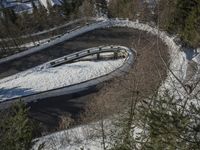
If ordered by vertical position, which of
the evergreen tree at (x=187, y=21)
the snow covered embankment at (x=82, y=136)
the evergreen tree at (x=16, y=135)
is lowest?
the snow covered embankment at (x=82, y=136)

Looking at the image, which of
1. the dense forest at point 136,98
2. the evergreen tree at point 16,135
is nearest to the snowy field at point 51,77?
the dense forest at point 136,98

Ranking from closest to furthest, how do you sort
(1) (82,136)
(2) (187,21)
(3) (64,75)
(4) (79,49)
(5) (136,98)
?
1. (5) (136,98)
2. (1) (82,136)
3. (3) (64,75)
4. (2) (187,21)
5. (4) (79,49)

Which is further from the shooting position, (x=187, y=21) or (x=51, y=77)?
(x=187, y=21)

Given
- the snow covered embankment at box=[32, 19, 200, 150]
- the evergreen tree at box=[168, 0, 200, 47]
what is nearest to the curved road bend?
the snow covered embankment at box=[32, 19, 200, 150]

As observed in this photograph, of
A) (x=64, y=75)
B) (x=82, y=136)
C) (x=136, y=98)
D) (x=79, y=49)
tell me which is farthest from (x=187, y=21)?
(x=136, y=98)

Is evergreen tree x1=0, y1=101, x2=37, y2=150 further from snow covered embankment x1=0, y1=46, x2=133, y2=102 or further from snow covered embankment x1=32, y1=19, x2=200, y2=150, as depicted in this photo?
snow covered embankment x1=0, y1=46, x2=133, y2=102

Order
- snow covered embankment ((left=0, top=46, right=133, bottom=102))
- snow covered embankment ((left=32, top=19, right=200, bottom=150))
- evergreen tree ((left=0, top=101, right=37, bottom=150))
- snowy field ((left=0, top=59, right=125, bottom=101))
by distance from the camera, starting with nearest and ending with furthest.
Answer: evergreen tree ((left=0, top=101, right=37, bottom=150))
snow covered embankment ((left=32, top=19, right=200, bottom=150))
snow covered embankment ((left=0, top=46, right=133, bottom=102))
snowy field ((left=0, top=59, right=125, bottom=101))

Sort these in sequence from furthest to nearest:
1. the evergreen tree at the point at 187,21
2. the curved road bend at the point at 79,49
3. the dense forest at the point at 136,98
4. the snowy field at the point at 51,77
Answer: the evergreen tree at the point at 187,21, the snowy field at the point at 51,77, the curved road bend at the point at 79,49, the dense forest at the point at 136,98

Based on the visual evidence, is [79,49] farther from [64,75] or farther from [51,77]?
[51,77]

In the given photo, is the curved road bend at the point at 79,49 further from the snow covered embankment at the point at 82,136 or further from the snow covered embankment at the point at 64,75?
the snow covered embankment at the point at 82,136
